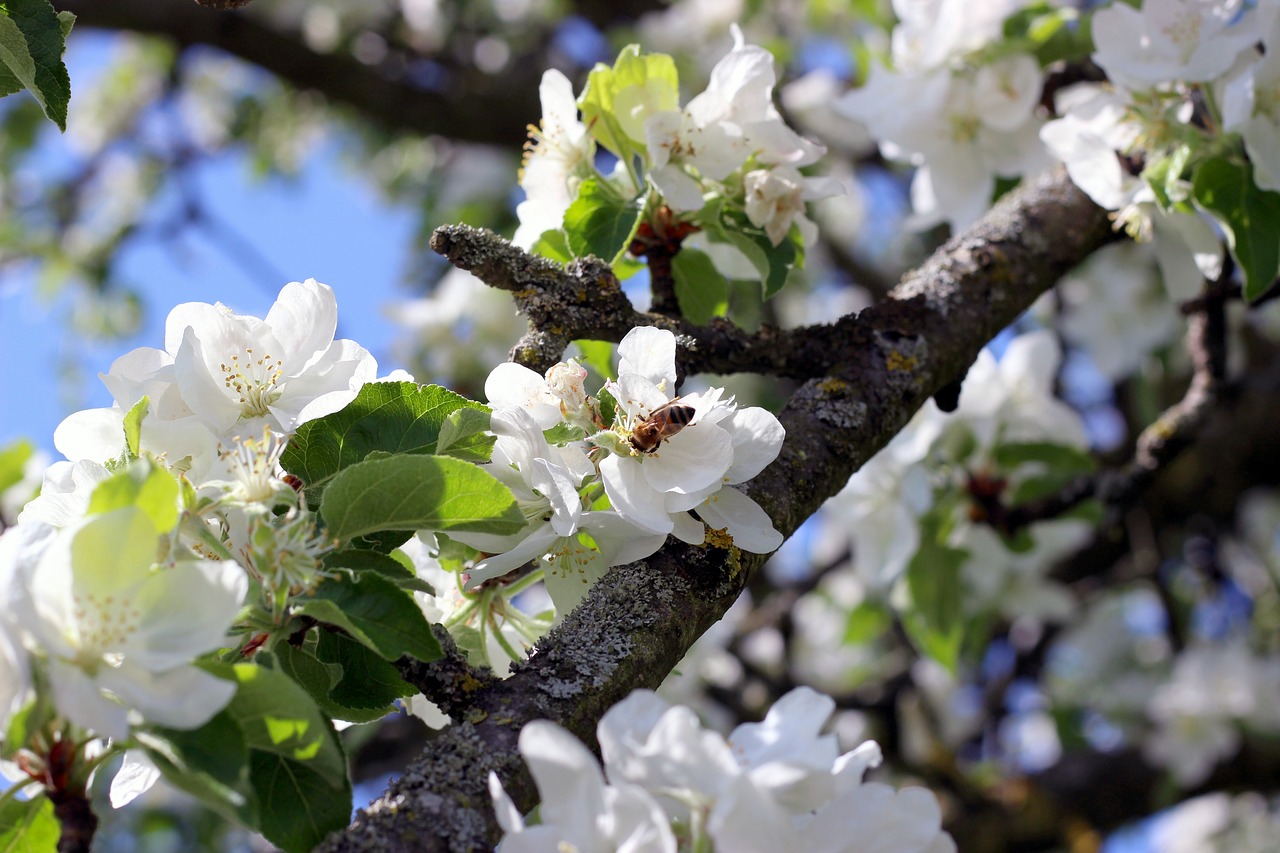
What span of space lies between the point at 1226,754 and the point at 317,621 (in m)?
3.69

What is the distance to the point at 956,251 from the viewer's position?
190 cm

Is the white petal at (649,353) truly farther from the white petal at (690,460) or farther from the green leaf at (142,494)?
the green leaf at (142,494)

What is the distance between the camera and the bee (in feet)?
3.74

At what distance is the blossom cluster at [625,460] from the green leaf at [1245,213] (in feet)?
3.02

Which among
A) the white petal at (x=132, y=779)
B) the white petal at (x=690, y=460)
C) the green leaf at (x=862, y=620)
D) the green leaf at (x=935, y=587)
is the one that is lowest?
the green leaf at (x=862, y=620)

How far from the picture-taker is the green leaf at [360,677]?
3.71 feet

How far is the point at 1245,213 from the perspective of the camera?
1.70 m

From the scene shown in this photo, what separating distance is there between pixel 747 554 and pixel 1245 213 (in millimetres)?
961

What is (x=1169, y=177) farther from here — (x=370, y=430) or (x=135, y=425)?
(x=135, y=425)

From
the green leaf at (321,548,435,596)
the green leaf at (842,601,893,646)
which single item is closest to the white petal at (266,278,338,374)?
the green leaf at (321,548,435,596)

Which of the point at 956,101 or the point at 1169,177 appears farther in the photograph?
the point at 956,101

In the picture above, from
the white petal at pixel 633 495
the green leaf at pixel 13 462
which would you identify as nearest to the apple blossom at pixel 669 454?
the white petal at pixel 633 495

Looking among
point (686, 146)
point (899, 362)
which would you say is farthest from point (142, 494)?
point (899, 362)

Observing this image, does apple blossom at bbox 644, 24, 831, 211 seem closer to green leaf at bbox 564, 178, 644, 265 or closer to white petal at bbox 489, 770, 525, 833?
green leaf at bbox 564, 178, 644, 265
